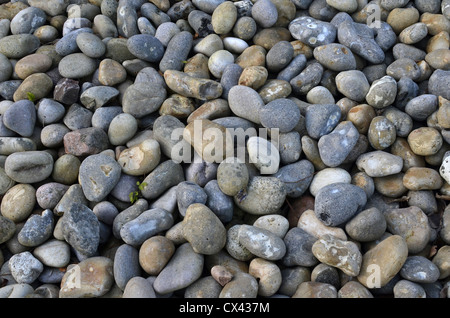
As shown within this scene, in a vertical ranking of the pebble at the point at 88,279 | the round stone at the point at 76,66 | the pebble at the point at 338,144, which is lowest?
the pebble at the point at 88,279

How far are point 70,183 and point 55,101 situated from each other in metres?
0.57

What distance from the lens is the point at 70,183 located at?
2135 mm

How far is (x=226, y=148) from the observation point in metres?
2.02

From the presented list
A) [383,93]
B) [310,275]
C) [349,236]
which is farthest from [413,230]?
[383,93]

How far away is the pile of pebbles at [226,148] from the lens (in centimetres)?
172

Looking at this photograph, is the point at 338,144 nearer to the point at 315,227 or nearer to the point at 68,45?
the point at 315,227

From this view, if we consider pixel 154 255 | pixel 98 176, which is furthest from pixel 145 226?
pixel 98 176

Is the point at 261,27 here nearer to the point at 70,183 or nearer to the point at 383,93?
the point at 383,93

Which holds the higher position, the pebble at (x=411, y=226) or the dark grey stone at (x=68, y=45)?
the dark grey stone at (x=68, y=45)

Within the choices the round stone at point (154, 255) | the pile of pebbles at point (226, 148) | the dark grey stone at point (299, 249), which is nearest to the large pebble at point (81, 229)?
the pile of pebbles at point (226, 148)

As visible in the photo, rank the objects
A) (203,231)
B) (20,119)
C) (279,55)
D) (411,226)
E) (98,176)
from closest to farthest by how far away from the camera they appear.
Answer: (203,231) → (411,226) → (98,176) → (20,119) → (279,55)

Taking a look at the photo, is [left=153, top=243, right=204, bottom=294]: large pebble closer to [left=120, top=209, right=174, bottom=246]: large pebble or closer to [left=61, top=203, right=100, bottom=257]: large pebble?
[left=120, top=209, right=174, bottom=246]: large pebble

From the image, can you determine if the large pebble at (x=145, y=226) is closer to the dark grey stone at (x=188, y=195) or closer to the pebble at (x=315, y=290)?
the dark grey stone at (x=188, y=195)

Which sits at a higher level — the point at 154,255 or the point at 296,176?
the point at 296,176
